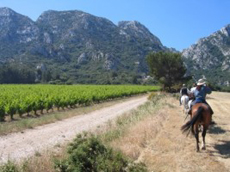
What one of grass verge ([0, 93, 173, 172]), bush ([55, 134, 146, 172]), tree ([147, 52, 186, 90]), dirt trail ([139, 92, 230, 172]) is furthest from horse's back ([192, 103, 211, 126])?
tree ([147, 52, 186, 90])

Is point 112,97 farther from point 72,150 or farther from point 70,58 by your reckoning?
point 70,58

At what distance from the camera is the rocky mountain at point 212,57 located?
408 feet

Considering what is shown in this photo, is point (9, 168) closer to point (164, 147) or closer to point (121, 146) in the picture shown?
point (121, 146)

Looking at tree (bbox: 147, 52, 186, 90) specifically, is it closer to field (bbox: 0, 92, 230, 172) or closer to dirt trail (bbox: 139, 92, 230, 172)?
field (bbox: 0, 92, 230, 172)

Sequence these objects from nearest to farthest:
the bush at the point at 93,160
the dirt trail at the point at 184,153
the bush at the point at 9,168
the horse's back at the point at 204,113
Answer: the bush at the point at 9,168
the bush at the point at 93,160
the dirt trail at the point at 184,153
the horse's back at the point at 204,113

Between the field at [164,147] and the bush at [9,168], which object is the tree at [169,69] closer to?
the field at [164,147]

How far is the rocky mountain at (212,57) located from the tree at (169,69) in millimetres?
56595

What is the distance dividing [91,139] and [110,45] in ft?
604

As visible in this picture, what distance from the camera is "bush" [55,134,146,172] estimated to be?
262 inches

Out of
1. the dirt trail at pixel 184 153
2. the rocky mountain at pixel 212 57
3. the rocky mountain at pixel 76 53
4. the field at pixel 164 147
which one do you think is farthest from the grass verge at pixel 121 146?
the rocky mountain at pixel 212 57

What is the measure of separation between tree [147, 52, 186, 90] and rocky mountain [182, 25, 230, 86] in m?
56.6

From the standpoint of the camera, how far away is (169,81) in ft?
211

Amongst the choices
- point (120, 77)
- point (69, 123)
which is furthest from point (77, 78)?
point (69, 123)

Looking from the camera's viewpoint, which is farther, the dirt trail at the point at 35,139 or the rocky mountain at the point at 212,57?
the rocky mountain at the point at 212,57
